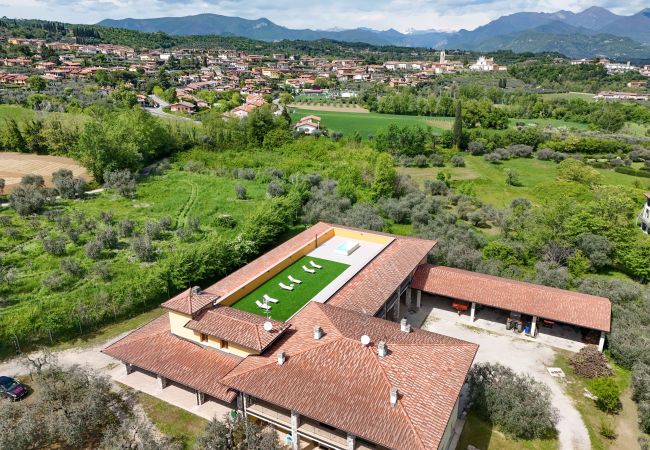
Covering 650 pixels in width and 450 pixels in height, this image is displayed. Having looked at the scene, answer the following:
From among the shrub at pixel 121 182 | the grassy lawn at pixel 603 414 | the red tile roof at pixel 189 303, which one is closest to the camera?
the grassy lawn at pixel 603 414

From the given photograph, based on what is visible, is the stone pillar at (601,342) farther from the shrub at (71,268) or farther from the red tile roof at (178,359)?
the shrub at (71,268)

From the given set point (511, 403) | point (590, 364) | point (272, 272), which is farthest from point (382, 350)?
point (590, 364)

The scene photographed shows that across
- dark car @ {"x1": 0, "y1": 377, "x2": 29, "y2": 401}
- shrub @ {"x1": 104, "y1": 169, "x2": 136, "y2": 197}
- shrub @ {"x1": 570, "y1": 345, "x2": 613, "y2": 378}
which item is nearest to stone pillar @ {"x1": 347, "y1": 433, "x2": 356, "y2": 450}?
shrub @ {"x1": 570, "y1": 345, "x2": 613, "y2": 378}

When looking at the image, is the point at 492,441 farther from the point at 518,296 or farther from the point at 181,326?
the point at 181,326

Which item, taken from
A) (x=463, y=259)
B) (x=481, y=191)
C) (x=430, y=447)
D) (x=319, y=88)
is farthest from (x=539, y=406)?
(x=319, y=88)

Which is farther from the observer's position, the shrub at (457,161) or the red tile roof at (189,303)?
the shrub at (457,161)

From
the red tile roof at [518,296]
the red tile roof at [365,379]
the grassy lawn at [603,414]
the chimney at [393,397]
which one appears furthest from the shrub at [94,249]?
the grassy lawn at [603,414]

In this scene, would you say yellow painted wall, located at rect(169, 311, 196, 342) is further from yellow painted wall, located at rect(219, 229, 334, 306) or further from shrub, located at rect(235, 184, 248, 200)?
shrub, located at rect(235, 184, 248, 200)
